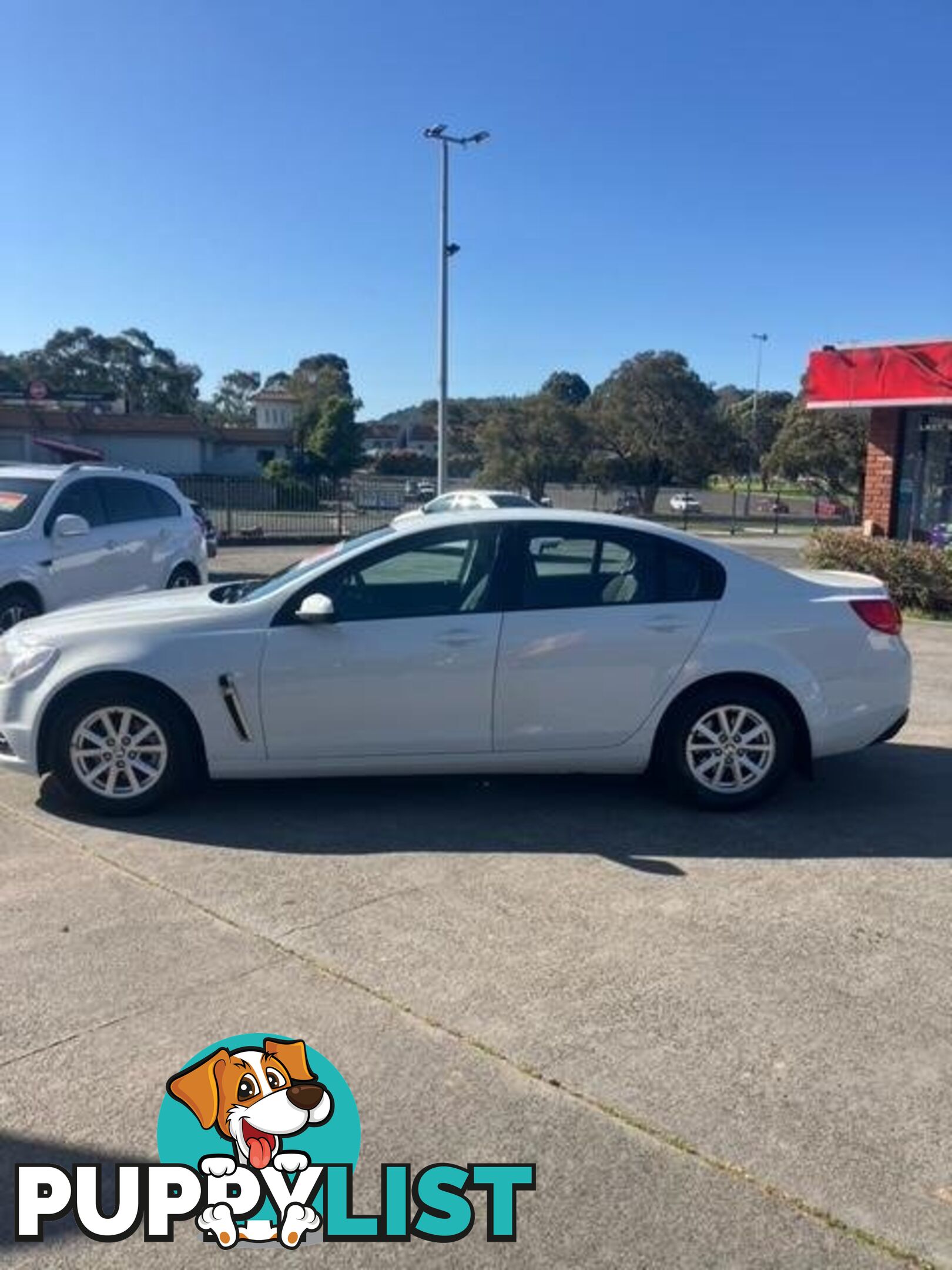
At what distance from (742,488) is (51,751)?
9719cm

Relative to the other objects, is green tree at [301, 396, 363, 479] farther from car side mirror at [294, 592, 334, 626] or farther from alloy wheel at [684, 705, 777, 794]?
alloy wheel at [684, 705, 777, 794]

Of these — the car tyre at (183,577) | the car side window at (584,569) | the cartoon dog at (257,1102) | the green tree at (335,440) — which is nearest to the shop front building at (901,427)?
the car tyre at (183,577)

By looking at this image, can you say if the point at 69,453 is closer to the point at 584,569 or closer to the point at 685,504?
the point at 685,504

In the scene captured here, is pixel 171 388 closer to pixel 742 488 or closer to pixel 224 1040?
pixel 742 488

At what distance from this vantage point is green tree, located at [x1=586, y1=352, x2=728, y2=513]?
207 feet

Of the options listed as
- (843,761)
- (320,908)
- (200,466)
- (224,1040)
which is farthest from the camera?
(200,466)

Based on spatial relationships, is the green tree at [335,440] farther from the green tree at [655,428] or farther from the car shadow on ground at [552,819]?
the car shadow on ground at [552,819]

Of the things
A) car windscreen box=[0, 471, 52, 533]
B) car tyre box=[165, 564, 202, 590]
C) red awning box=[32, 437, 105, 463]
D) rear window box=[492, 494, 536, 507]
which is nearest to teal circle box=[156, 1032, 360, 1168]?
car windscreen box=[0, 471, 52, 533]

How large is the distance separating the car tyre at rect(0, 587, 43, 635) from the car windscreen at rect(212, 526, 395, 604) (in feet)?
13.0

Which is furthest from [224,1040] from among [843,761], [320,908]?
[843,761]

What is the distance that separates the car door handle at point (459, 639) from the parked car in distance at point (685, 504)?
51.2 m

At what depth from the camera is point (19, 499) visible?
9945 millimetres

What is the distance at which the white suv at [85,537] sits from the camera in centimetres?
955

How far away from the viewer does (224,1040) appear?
11.3 ft
